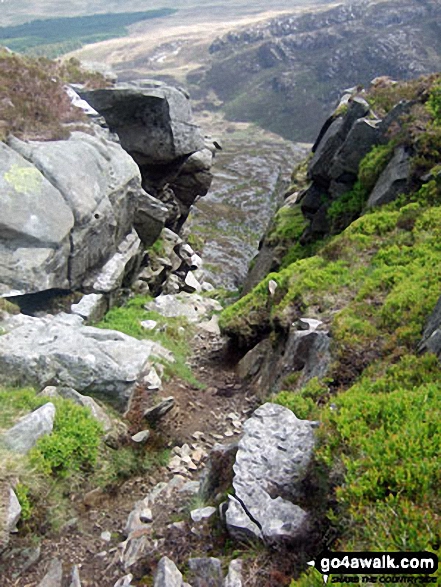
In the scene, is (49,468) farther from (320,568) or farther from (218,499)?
(320,568)

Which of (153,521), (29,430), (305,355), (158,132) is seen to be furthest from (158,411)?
(158,132)

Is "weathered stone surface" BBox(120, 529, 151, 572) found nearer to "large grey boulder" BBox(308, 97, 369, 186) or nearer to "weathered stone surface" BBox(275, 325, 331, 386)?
"weathered stone surface" BBox(275, 325, 331, 386)

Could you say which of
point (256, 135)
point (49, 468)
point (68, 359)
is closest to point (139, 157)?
point (68, 359)

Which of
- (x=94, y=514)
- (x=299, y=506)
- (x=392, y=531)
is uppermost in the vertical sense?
(x=392, y=531)

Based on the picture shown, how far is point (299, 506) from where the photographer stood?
21.2 ft

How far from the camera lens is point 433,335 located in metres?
8.84

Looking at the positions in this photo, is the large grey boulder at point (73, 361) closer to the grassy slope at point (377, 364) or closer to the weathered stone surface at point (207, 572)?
the grassy slope at point (377, 364)

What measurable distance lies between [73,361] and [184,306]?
13163 millimetres

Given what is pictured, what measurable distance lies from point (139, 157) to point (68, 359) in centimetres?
2072

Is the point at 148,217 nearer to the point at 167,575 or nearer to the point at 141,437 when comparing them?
the point at 141,437

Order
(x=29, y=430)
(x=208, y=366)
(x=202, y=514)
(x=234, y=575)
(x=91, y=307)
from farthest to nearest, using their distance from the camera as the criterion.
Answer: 1. (x=91, y=307)
2. (x=208, y=366)
3. (x=29, y=430)
4. (x=202, y=514)
5. (x=234, y=575)

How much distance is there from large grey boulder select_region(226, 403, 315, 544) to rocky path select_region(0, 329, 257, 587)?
1.96ft

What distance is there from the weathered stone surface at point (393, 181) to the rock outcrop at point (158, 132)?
1486 centimetres

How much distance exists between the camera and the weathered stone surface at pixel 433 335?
859cm
